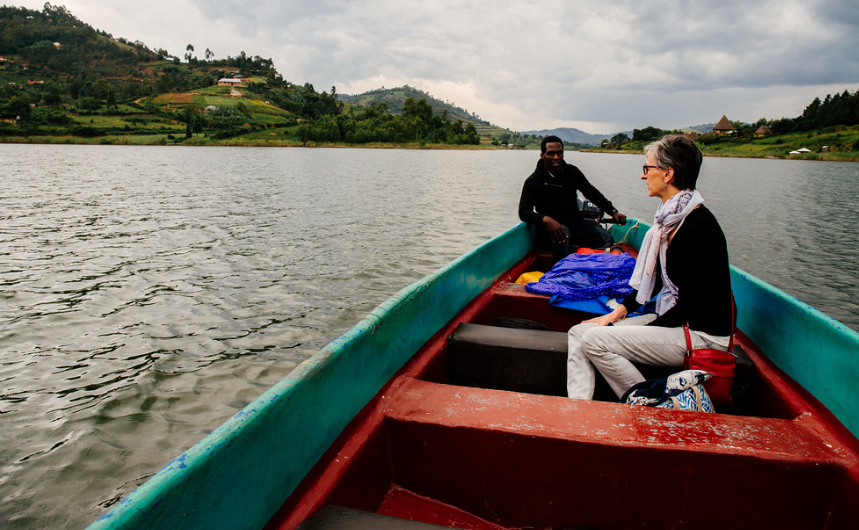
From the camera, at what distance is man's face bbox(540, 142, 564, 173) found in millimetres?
5656

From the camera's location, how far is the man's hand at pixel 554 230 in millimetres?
5422

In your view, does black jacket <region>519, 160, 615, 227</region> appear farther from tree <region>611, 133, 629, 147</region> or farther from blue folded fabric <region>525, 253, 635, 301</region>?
tree <region>611, 133, 629, 147</region>

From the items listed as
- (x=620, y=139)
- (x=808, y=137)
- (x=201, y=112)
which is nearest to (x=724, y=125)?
(x=620, y=139)

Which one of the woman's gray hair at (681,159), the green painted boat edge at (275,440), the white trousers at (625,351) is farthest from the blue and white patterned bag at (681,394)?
the green painted boat edge at (275,440)

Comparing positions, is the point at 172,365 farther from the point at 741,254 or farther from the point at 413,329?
the point at 741,254

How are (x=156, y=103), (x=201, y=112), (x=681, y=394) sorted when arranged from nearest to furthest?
(x=681, y=394), (x=201, y=112), (x=156, y=103)

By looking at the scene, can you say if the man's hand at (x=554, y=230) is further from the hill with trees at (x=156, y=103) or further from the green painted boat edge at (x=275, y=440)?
the hill with trees at (x=156, y=103)

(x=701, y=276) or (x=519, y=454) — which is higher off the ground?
(x=701, y=276)

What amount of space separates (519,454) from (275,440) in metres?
A: 0.98

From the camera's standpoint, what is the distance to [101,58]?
176 metres

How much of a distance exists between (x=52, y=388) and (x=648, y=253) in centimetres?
560

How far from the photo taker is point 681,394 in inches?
88.0

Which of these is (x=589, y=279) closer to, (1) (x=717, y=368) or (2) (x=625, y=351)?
(2) (x=625, y=351)

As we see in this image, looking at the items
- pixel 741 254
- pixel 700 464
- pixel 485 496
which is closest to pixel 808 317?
pixel 700 464
